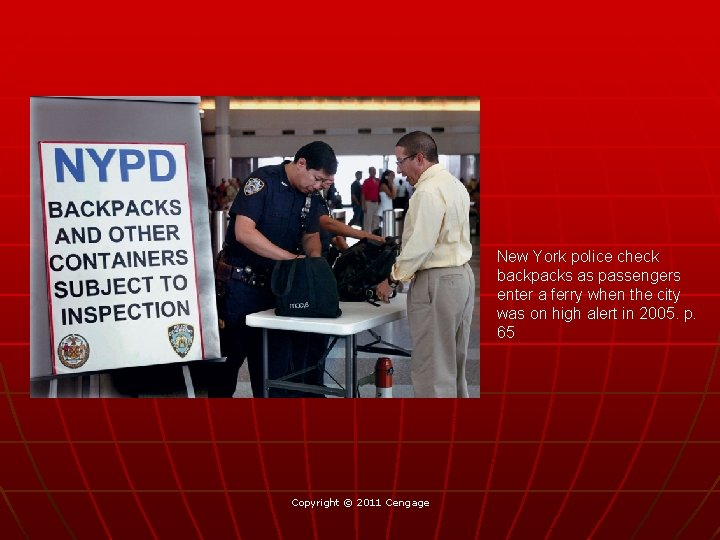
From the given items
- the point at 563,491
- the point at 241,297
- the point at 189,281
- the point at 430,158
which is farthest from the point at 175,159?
the point at 563,491

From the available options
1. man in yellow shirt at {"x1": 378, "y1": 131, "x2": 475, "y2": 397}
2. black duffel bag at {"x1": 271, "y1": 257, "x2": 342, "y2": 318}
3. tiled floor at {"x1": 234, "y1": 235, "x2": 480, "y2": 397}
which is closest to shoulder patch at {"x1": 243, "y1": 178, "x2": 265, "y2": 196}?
black duffel bag at {"x1": 271, "y1": 257, "x2": 342, "y2": 318}

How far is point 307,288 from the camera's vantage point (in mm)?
3395

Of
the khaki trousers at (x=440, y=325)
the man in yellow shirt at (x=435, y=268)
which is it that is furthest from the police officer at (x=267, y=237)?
the khaki trousers at (x=440, y=325)

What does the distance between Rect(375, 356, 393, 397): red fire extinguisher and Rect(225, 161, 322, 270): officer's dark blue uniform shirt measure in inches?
27.9

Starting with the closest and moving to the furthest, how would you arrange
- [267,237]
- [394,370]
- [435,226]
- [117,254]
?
[117,254], [435,226], [267,237], [394,370]

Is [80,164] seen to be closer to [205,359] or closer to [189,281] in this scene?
[189,281]

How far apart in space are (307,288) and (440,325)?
0.60 metres

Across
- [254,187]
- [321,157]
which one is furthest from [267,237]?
[321,157]

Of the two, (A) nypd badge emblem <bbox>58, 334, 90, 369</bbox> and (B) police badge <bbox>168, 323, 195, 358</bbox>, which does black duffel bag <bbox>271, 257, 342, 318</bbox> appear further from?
(A) nypd badge emblem <bbox>58, 334, 90, 369</bbox>

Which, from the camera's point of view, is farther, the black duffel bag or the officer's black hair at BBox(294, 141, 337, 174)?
the officer's black hair at BBox(294, 141, 337, 174)

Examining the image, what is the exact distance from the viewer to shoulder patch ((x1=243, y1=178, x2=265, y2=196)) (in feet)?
12.3

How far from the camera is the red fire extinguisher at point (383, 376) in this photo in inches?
140

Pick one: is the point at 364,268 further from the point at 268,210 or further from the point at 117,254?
the point at 117,254

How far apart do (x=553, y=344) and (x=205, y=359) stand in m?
1.57
